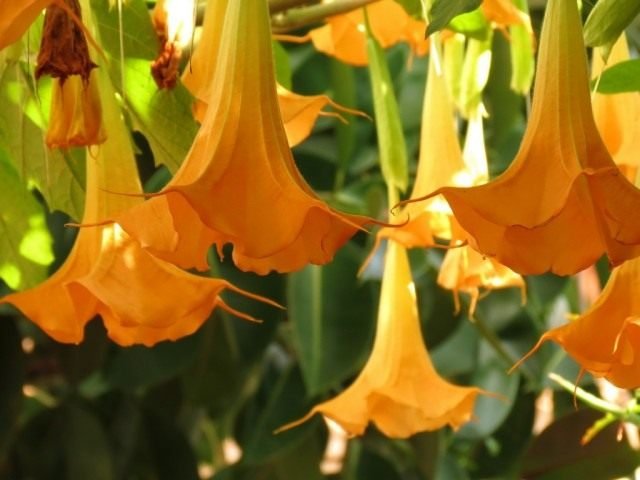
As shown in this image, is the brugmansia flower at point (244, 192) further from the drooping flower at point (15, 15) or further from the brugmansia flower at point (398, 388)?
the brugmansia flower at point (398, 388)

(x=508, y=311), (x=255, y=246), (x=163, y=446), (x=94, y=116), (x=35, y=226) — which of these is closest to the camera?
(x=255, y=246)

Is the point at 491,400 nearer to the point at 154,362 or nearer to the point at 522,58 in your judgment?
the point at 154,362

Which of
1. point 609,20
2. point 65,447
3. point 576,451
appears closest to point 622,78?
point 609,20

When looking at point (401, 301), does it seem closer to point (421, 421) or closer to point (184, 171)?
point (421, 421)

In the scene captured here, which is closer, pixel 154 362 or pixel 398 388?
pixel 398 388

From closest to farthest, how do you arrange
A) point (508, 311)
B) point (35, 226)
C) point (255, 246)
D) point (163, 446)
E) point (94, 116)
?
point (255, 246)
point (94, 116)
point (35, 226)
point (508, 311)
point (163, 446)

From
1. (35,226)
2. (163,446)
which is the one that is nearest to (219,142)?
(35,226)
